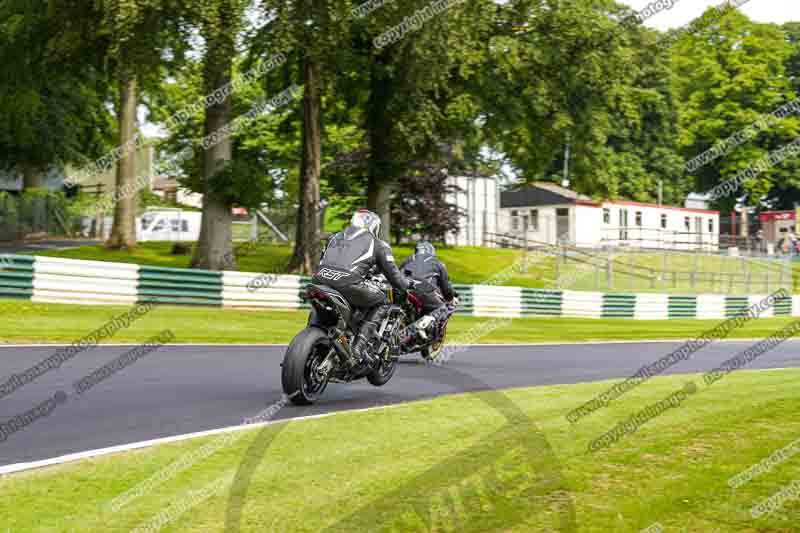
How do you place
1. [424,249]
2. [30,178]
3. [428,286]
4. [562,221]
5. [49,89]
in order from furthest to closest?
[562,221], [30,178], [49,89], [424,249], [428,286]

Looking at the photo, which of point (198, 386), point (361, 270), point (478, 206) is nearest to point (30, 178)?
point (478, 206)

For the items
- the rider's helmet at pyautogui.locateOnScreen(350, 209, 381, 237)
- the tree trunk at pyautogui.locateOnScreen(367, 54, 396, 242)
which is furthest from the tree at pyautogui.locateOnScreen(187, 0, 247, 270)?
the rider's helmet at pyautogui.locateOnScreen(350, 209, 381, 237)

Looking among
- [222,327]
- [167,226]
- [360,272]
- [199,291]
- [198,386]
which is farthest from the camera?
[167,226]

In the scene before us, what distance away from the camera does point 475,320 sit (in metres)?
25.8

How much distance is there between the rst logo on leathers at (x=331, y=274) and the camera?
935 cm

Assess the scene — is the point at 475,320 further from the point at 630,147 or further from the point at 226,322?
the point at 630,147

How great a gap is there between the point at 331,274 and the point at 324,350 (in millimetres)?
723

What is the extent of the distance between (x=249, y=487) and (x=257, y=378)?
5.56 metres

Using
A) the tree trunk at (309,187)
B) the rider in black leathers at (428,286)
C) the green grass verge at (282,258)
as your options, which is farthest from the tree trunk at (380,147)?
the rider in black leathers at (428,286)

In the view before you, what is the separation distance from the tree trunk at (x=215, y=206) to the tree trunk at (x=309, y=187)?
2.27m

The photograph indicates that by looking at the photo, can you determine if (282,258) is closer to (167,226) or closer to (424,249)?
(167,226)

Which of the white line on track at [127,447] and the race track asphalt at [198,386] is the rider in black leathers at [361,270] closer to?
the race track asphalt at [198,386]

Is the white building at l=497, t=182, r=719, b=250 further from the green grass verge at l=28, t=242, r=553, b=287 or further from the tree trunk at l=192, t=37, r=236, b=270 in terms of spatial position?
the tree trunk at l=192, t=37, r=236, b=270

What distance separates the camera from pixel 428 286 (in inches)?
535
